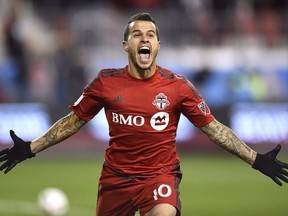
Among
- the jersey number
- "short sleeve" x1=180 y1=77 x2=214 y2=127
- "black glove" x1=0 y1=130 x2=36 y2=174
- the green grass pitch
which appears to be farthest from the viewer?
the green grass pitch

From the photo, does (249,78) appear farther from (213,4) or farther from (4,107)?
(4,107)

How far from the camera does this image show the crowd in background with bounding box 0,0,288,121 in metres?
19.4

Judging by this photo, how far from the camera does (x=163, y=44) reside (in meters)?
20.5

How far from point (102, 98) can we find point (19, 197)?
5.79 meters

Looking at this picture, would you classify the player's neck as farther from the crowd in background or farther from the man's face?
the crowd in background

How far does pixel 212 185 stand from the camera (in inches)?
553

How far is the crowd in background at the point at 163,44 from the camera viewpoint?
19.4m

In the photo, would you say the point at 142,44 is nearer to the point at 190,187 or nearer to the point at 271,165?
the point at 271,165

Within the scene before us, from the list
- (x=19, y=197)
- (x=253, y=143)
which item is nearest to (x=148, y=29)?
(x=19, y=197)

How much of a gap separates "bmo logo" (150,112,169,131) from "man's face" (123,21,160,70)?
1.34 feet

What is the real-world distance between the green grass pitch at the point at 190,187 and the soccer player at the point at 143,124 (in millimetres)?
3816

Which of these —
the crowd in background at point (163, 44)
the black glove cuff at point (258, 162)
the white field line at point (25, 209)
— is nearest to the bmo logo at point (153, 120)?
the black glove cuff at point (258, 162)

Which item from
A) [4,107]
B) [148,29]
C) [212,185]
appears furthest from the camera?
[4,107]

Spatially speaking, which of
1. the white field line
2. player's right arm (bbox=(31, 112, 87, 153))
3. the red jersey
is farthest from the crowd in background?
the red jersey
